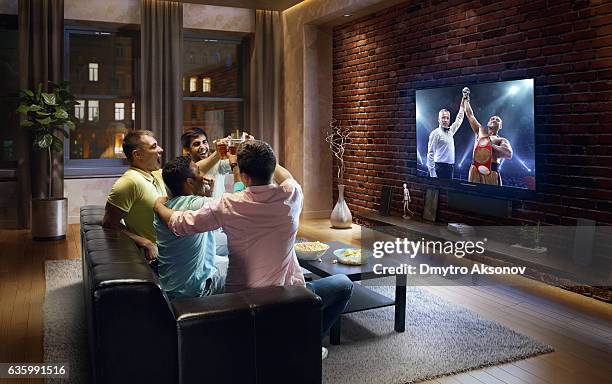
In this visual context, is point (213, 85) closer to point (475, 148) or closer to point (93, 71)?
point (93, 71)

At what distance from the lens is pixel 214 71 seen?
7547 millimetres

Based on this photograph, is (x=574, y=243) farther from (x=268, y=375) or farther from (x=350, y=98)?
(x=350, y=98)

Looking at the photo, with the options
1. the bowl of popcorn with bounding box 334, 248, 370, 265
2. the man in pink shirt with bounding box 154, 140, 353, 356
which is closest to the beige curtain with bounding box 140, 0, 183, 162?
the bowl of popcorn with bounding box 334, 248, 370, 265

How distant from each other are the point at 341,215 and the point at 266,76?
2.13m

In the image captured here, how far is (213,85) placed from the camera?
757 centimetres

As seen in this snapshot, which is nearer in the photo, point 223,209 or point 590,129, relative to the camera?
point 223,209

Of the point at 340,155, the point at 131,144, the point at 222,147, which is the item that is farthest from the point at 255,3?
the point at 222,147

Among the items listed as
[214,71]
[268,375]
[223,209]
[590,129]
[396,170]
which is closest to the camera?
[268,375]

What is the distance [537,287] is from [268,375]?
270 centimetres

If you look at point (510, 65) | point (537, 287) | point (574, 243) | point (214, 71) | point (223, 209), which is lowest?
point (537, 287)

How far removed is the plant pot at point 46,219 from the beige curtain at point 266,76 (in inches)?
103

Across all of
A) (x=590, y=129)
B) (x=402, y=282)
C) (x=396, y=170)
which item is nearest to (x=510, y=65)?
(x=590, y=129)

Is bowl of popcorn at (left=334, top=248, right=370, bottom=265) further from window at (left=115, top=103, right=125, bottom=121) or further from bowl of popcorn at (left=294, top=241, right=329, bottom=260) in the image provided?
window at (left=115, top=103, right=125, bottom=121)

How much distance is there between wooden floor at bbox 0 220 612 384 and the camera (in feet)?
8.67
